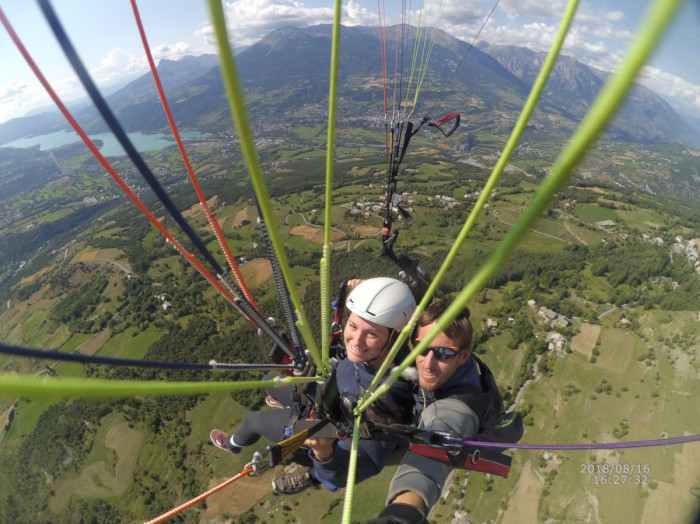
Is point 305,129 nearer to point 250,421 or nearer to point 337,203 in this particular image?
point 337,203

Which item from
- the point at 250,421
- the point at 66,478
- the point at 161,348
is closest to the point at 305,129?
the point at 161,348

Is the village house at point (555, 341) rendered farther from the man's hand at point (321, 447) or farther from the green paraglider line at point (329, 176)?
the green paraglider line at point (329, 176)

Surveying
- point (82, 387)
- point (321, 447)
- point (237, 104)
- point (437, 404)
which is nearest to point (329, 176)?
point (237, 104)

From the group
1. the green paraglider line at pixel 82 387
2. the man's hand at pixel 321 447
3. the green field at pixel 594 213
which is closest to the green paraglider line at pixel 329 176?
the man's hand at pixel 321 447

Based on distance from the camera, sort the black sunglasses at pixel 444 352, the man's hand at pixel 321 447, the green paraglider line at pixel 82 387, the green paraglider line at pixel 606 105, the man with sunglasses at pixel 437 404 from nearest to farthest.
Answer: the green paraglider line at pixel 606 105 < the green paraglider line at pixel 82 387 < the man with sunglasses at pixel 437 404 < the man's hand at pixel 321 447 < the black sunglasses at pixel 444 352

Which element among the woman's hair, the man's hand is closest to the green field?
the woman's hair

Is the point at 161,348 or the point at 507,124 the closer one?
the point at 161,348
